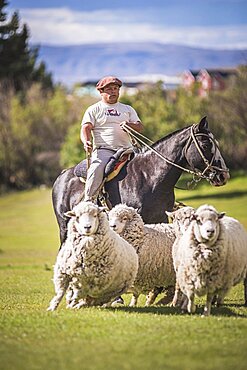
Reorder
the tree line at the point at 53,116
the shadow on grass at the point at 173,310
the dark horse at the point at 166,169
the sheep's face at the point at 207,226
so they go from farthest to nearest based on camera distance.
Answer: the tree line at the point at 53,116 → the dark horse at the point at 166,169 → the shadow on grass at the point at 173,310 → the sheep's face at the point at 207,226

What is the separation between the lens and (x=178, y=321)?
412 inches

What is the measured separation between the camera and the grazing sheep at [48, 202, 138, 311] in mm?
11391

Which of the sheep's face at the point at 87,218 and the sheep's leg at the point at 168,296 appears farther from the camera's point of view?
the sheep's leg at the point at 168,296

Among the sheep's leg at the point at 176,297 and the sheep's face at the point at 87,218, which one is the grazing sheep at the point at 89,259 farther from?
the sheep's leg at the point at 176,297

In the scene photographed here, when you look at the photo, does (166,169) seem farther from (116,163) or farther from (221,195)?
(221,195)

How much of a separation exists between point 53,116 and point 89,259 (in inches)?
2414

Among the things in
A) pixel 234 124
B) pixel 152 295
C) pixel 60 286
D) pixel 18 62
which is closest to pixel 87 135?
pixel 152 295

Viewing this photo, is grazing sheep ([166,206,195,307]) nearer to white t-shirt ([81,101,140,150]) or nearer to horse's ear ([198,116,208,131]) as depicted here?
horse's ear ([198,116,208,131])

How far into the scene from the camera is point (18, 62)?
74562 millimetres

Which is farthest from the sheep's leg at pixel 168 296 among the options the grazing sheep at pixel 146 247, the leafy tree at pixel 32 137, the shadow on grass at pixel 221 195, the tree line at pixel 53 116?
the leafy tree at pixel 32 137

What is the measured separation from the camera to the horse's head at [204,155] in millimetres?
13516

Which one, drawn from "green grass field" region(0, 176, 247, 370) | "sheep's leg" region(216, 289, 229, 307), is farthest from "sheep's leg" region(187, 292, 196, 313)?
"sheep's leg" region(216, 289, 229, 307)

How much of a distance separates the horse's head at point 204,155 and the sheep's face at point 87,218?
2.48 meters

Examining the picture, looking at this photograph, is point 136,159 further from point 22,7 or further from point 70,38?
point 70,38
